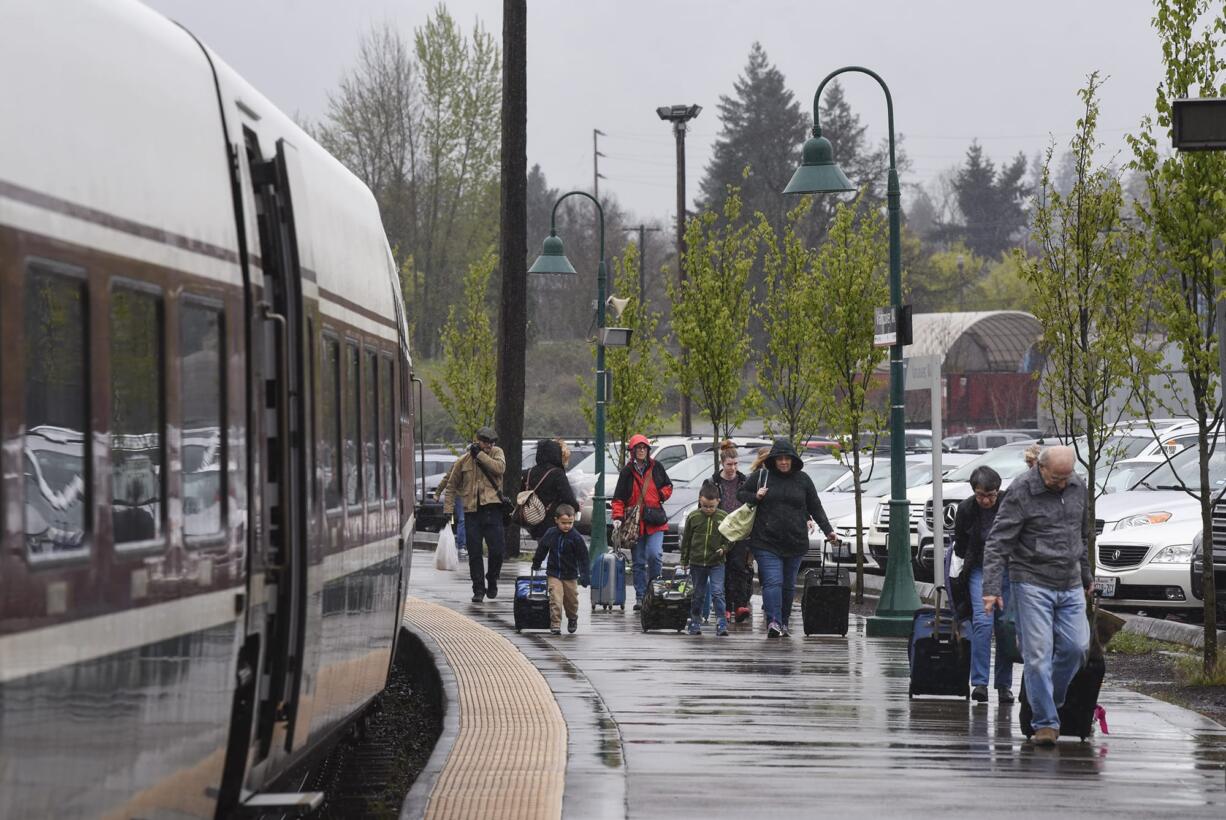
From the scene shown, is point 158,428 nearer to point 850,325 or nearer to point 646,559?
point 646,559

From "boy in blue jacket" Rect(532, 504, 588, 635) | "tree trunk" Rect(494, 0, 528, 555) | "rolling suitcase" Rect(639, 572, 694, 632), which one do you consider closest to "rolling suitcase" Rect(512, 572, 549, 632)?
"boy in blue jacket" Rect(532, 504, 588, 635)

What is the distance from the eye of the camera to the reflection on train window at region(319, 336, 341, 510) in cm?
810

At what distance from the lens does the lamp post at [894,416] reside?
17391 millimetres

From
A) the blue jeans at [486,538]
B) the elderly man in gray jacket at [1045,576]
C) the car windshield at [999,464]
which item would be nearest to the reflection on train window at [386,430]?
the elderly man in gray jacket at [1045,576]

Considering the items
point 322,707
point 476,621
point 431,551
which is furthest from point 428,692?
point 431,551

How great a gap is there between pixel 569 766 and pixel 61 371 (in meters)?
5.12

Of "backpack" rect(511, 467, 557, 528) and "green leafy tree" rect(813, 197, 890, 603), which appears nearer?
"backpack" rect(511, 467, 557, 528)

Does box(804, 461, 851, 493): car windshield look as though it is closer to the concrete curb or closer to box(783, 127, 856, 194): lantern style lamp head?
box(783, 127, 856, 194): lantern style lamp head

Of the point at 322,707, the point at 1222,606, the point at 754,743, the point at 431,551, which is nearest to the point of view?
the point at 322,707

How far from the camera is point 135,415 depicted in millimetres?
5535

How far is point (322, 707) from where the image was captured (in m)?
8.22

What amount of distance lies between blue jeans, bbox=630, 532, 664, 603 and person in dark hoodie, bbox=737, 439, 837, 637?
218 cm

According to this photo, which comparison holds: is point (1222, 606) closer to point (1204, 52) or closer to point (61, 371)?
point (1204, 52)

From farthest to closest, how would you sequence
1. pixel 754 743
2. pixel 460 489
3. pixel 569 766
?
pixel 460 489 < pixel 754 743 < pixel 569 766
